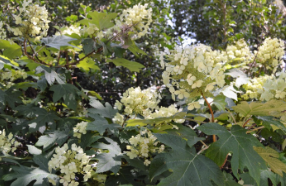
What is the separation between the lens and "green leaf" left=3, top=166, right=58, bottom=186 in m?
1.40

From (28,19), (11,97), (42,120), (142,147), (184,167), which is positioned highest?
(28,19)

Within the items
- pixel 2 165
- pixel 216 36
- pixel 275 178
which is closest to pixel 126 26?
pixel 2 165

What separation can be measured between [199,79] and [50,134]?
1.23 meters

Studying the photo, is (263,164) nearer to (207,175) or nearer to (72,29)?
(207,175)

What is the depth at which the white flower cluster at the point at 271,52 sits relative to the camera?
2408 mm

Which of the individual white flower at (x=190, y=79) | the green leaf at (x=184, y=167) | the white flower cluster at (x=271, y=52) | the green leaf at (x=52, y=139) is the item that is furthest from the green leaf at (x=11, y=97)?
the white flower cluster at (x=271, y=52)

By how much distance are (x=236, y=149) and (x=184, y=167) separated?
26cm

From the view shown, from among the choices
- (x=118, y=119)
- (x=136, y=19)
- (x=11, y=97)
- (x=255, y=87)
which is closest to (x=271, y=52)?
(x=255, y=87)

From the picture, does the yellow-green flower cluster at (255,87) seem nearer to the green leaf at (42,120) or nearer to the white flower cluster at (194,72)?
the white flower cluster at (194,72)

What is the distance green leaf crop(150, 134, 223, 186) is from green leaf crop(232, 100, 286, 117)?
1.12 ft

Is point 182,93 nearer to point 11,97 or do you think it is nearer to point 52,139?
point 52,139

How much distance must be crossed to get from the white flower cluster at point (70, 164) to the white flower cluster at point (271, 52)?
2.08 meters

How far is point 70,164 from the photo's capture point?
1.34m

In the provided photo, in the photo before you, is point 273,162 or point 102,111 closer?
point 273,162
